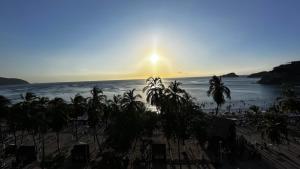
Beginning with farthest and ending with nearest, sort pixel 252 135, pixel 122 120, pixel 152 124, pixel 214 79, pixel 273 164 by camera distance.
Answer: pixel 214 79 < pixel 252 135 < pixel 152 124 < pixel 122 120 < pixel 273 164

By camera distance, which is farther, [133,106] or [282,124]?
[133,106]

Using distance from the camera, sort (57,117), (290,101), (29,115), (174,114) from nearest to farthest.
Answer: (174,114) < (29,115) < (57,117) < (290,101)

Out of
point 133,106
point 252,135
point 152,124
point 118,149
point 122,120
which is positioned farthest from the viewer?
point 252,135

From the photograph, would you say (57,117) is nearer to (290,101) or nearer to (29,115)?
(29,115)

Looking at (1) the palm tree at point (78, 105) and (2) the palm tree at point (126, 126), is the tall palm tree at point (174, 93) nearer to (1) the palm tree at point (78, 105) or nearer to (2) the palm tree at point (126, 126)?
(2) the palm tree at point (126, 126)

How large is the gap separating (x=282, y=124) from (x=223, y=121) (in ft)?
→ 22.2

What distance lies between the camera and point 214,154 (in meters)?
30.6

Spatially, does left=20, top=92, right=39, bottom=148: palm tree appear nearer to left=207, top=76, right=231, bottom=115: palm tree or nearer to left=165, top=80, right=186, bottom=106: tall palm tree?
left=165, top=80, right=186, bottom=106: tall palm tree

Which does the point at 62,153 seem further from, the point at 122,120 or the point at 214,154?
the point at 214,154

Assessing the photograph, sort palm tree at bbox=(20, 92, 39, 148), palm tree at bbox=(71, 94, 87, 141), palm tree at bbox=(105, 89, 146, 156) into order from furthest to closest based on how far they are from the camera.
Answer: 1. palm tree at bbox=(71, 94, 87, 141)
2. palm tree at bbox=(20, 92, 39, 148)
3. palm tree at bbox=(105, 89, 146, 156)

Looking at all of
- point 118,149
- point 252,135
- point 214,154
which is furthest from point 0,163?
point 252,135

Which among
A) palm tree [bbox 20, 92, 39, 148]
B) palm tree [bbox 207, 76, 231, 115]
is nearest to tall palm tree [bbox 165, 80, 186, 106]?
palm tree [bbox 20, 92, 39, 148]

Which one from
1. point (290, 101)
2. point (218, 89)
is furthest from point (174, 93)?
point (218, 89)

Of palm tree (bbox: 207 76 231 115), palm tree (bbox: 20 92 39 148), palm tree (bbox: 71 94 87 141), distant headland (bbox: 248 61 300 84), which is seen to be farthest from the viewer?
distant headland (bbox: 248 61 300 84)
